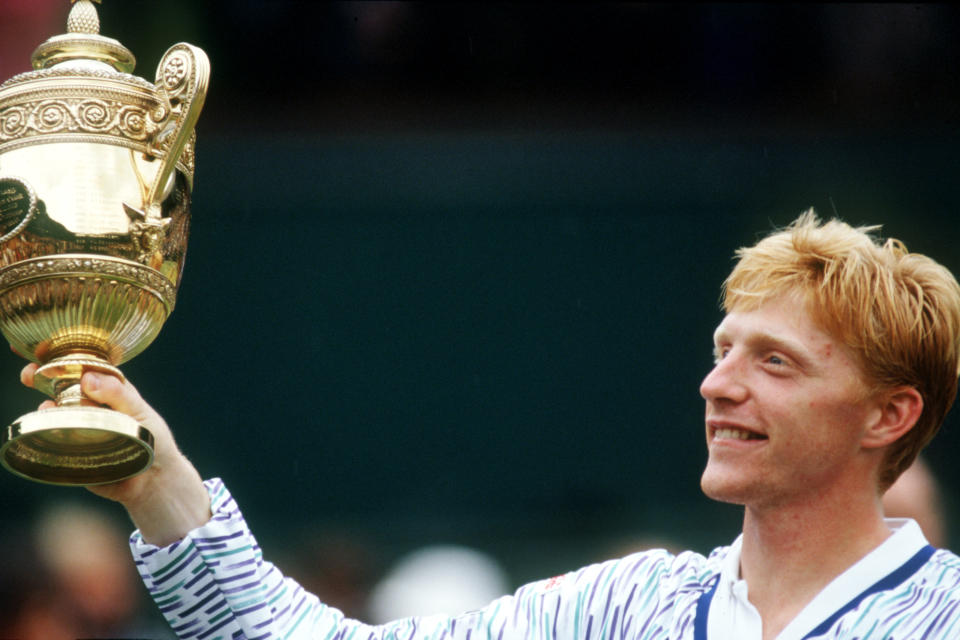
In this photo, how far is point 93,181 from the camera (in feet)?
6.81

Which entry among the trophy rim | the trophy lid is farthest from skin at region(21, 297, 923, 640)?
the trophy lid

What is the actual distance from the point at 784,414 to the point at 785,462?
0.22 feet

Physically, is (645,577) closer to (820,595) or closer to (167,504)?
(820,595)

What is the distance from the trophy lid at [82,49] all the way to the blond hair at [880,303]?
0.96 meters

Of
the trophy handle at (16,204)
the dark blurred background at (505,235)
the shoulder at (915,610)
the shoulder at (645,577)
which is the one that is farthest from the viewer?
the dark blurred background at (505,235)

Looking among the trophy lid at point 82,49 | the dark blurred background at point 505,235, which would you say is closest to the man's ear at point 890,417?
the trophy lid at point 82,49

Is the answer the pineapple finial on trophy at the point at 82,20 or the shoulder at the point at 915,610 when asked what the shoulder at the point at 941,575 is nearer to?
the shoulder at the point at 915,610

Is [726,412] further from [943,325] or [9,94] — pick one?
[9,94]

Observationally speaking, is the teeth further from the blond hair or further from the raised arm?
the raised arm

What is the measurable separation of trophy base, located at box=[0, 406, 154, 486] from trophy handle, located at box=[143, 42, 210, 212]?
32 cm

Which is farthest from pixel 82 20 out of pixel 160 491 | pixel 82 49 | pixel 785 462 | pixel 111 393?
pixel 785 462

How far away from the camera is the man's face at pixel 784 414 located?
207cm

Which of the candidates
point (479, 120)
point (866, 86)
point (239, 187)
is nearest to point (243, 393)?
point (239, 187)

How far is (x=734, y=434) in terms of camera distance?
6.90 ft
